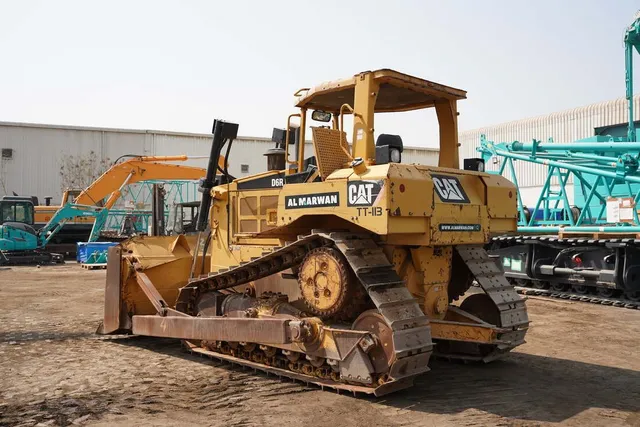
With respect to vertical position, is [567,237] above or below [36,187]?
below

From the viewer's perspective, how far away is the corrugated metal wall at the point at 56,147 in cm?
3566

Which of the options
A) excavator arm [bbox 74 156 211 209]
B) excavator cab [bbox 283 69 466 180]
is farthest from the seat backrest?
excavator arm [bbox 74 156 211 209]

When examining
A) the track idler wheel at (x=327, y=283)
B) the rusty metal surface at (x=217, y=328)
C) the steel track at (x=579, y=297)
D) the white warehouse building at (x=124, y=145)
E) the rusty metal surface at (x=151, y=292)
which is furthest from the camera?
the white warehouse building at (x=124, y=145)

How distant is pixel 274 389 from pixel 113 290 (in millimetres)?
3354

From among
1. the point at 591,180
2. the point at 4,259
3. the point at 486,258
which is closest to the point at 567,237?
the point at 591,180

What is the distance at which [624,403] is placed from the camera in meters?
5.73

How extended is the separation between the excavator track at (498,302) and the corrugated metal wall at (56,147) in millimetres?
31421

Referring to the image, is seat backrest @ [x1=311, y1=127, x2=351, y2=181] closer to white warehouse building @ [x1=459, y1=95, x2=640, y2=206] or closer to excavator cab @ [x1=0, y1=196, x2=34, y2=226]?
excavator cab @ [x1=0, y1=196, x2=34, y2=226]

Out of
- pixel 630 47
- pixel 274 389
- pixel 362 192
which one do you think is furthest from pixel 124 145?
pixel 362 192

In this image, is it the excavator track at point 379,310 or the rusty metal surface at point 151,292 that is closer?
the excavator track at point 379,310

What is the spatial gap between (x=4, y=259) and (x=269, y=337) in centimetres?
2086

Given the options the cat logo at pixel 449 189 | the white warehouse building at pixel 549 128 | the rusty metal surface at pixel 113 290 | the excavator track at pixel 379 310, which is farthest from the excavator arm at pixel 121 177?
the cat logo at pixel 449 189

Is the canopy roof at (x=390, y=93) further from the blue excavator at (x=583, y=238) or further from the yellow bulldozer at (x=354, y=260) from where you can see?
the blue excavator at (x=583, y=238)

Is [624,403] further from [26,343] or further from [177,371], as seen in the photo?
[26,343]
